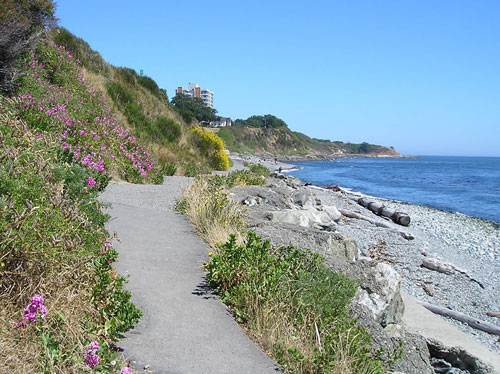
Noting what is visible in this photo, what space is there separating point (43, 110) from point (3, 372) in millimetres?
9637

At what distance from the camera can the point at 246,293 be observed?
4852 millimetres

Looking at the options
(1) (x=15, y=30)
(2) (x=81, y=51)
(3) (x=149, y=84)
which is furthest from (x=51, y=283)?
(3) (x=149, y=84)

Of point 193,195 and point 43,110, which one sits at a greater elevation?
point 43,110

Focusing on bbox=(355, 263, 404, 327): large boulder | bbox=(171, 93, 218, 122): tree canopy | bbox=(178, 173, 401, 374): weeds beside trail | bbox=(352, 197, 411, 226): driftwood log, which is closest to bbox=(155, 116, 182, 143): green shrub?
bbox=(352, 197, 411, 226): driftwood log

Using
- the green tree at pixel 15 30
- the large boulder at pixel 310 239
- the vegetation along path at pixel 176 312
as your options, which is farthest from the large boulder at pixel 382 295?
the green tree at pixel 15 30

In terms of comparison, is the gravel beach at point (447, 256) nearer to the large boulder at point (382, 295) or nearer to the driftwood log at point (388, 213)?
the driftwood log at point (388, 213)

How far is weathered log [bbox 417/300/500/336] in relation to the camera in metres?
7.59

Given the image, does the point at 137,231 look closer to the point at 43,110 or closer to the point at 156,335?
the point at 156,335

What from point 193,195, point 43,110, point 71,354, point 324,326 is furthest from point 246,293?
point 43,110

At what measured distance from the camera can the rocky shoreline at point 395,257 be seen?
580 centimetres

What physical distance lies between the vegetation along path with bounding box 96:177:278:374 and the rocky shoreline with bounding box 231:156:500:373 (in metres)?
1.36

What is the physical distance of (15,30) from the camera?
1144cm

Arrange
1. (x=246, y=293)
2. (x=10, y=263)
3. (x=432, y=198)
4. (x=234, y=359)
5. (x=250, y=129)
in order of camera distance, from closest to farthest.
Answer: (x=10, y=263)
(x=234, y=359)
(x=246, y=293)
(x=432, y=198)
(x=250, y=129)

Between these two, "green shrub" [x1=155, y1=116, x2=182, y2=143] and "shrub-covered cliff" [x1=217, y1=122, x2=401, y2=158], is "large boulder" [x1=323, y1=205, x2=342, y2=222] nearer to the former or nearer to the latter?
"green shrub" [x1=155, y1=116, x2=182, y2=143]
